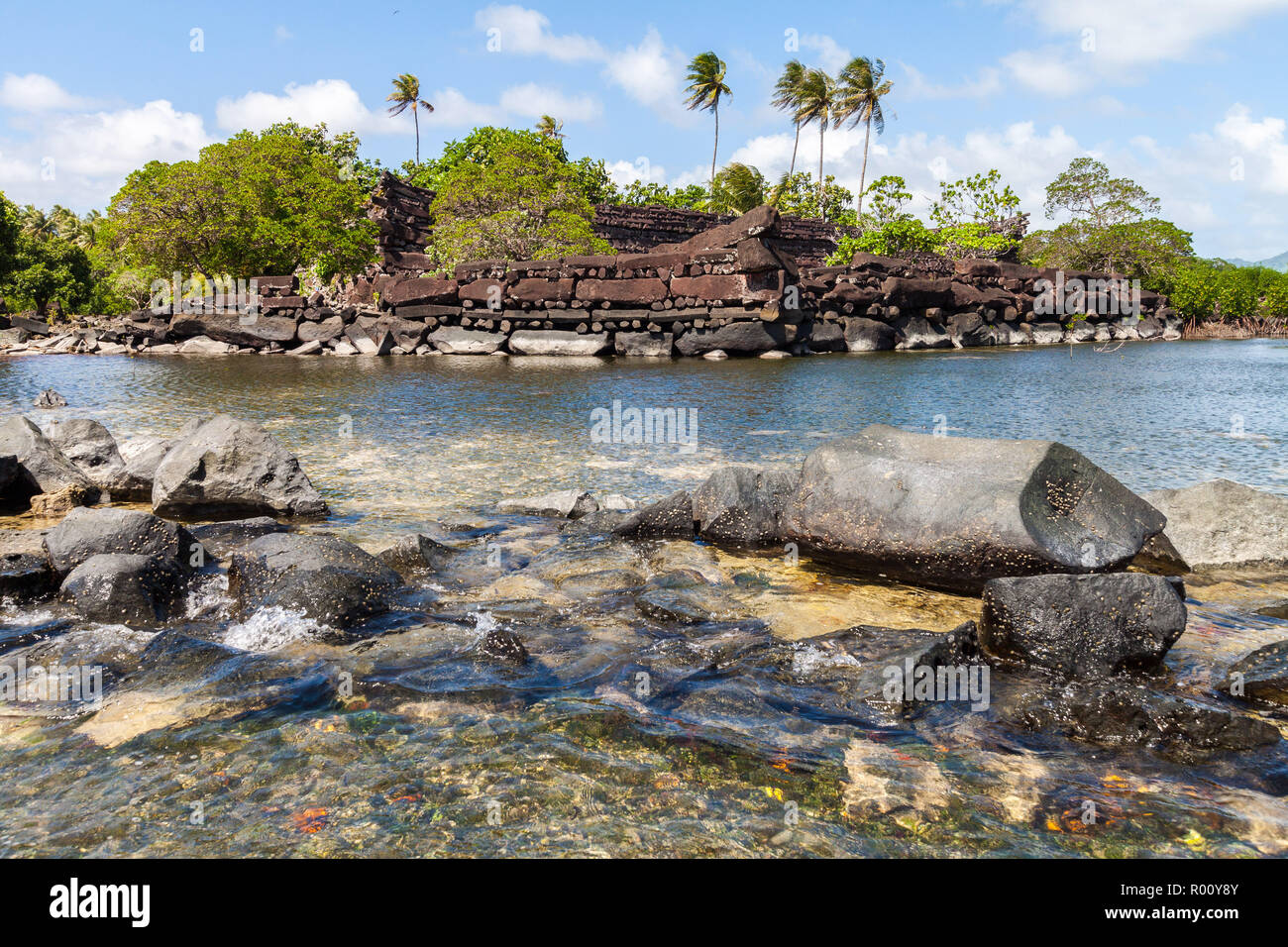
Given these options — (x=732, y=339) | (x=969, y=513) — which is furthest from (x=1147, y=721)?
(x=732, y=339)

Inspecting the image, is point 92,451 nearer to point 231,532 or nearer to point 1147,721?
point 231,532

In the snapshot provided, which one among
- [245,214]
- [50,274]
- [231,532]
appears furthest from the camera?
[50,274]

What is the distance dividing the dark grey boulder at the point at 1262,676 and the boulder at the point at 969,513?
1.03m

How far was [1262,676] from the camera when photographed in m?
3.69

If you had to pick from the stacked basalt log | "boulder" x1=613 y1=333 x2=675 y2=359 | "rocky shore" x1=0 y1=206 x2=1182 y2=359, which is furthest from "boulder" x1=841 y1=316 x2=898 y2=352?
the stacked basalt log

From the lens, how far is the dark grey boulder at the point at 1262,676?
363 cm

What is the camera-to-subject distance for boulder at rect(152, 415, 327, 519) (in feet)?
22.5

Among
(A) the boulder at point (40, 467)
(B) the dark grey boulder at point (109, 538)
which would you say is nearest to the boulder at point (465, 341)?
(A) the boulder at point (40, 467)

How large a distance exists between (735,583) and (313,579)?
8.48 feet
